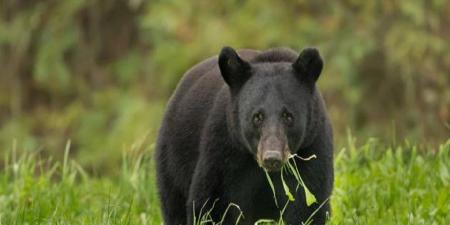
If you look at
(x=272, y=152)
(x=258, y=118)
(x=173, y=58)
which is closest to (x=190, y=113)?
(x=258, y=118)

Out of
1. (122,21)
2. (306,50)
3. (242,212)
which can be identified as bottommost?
(122,21)

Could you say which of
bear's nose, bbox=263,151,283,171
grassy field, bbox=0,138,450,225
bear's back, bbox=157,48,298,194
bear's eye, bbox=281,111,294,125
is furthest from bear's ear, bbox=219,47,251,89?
grassy field, bbox=0,138,450,225

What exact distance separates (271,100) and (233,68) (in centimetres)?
25

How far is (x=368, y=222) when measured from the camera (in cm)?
593

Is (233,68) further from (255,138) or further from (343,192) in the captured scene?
(343,192)

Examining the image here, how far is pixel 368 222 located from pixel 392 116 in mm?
7688

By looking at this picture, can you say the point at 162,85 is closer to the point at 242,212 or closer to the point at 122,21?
the point at 122,21

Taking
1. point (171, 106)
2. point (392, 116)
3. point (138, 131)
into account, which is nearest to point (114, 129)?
point (138, 131)

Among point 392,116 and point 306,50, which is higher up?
point 306,50

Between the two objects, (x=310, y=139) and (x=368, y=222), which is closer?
(x=310, y=139)

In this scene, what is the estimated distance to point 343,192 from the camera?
6547 millimetres

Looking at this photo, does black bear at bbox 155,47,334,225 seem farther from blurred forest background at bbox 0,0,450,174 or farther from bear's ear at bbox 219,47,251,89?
blurred forest background at bbox 0,0,450,174

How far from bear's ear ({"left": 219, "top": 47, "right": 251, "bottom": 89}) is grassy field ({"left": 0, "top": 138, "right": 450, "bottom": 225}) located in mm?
757

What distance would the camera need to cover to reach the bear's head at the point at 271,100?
17.5 ft
